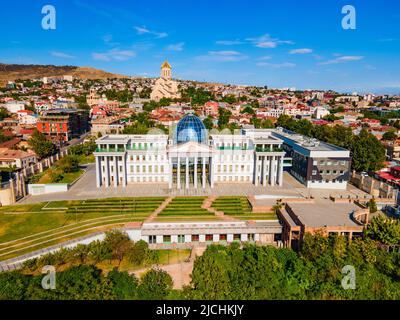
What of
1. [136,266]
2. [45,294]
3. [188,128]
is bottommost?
[136,266]

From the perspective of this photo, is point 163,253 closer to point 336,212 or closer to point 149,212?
point 149,212

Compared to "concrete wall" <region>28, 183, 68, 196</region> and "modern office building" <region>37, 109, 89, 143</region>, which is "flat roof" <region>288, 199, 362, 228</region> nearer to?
"concrete wall" <region>28, 183, 68, 196</region>

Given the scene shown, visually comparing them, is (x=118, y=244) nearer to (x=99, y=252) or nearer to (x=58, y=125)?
(x=99, y=252)

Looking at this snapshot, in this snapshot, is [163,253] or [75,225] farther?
[75,225]

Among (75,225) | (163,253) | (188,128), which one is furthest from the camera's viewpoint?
(188,128)

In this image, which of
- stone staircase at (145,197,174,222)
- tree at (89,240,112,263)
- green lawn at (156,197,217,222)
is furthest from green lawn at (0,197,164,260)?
tree at (89,240,112,263)
